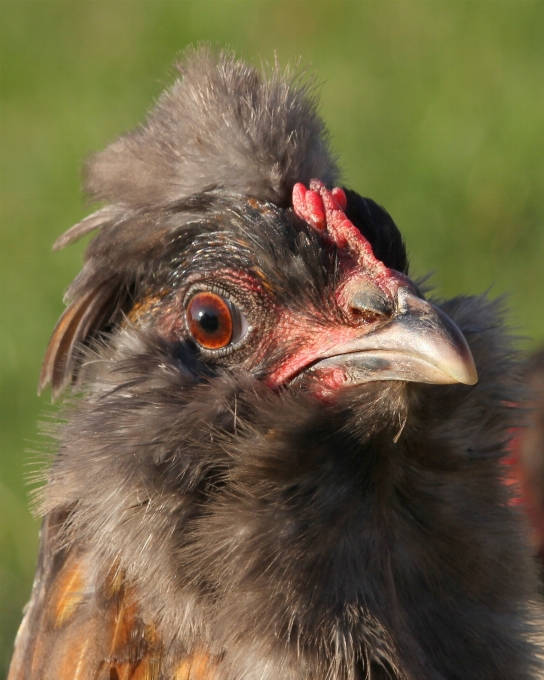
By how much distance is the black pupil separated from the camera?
94.2 inches

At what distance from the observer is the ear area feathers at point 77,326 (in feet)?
8.57

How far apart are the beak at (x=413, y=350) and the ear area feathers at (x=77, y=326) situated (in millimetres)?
666

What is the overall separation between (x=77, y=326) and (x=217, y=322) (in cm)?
46

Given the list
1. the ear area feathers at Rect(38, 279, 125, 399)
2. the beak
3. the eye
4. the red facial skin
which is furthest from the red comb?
the ear area feathers at Rect(38, 279, 125, 399)

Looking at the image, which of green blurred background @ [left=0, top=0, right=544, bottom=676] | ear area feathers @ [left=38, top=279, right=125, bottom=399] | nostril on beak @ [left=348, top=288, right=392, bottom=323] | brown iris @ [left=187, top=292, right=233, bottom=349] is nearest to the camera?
nostril on beak @ [left=348, top=288, right=392, bottom=323]

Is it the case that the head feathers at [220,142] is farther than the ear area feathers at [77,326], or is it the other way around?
the ear area feathers at [77,326]

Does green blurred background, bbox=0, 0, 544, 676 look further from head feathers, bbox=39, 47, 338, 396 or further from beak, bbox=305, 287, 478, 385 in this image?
beak, bbox=305, 287, 478, 385

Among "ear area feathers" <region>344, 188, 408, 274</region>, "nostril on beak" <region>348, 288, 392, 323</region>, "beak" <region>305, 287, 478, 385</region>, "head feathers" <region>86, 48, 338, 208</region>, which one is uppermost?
"head feathers" <region>86, 48, 338, 208</region>

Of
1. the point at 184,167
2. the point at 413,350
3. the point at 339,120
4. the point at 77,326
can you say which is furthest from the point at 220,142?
the point at 339,120

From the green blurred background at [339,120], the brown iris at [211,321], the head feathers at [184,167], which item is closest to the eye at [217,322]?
the brown iris at [211,321]

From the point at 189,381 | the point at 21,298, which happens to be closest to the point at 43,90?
the point at 21,298

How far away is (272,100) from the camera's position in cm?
259

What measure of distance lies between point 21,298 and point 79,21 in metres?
3.13

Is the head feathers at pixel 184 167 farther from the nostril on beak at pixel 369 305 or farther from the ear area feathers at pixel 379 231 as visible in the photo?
the nostril on beak at pixel 369 305
